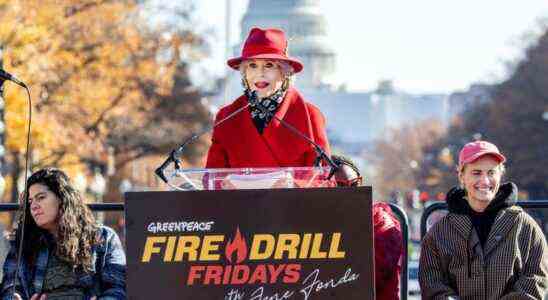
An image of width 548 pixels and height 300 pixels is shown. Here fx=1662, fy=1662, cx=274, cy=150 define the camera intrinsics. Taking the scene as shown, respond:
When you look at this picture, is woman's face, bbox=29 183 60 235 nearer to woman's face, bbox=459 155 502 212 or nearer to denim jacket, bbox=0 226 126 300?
denim jacket, bbox=0 226 126 300

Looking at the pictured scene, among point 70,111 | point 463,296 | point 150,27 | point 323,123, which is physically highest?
point 150,27

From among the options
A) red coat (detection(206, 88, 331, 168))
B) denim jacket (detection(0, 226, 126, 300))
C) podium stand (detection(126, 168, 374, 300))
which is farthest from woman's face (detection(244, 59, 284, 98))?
podium stand (detection(126, 168, 374, 300))

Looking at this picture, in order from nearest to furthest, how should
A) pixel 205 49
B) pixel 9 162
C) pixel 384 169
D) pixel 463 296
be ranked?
pixel 463 296 < pixel 9 162 < pixel 205 49 < pixel 384 169

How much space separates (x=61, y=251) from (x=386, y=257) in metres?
1.67

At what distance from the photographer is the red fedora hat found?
26.1ft

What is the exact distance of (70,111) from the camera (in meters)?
41.6

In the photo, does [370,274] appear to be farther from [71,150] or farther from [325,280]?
[71,150]

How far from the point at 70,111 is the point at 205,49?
10.0m

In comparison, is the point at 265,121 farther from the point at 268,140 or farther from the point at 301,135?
the point at 301,135

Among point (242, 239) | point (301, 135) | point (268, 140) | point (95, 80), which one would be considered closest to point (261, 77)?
point (268, 140)

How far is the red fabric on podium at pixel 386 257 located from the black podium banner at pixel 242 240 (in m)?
0.74

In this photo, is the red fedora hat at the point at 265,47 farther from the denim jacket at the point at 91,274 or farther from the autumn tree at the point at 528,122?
the autumn tree at the point at 528,122

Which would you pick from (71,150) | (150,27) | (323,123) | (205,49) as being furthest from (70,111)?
(323,123)

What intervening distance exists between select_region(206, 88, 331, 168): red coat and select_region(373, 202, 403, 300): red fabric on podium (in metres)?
0.52
